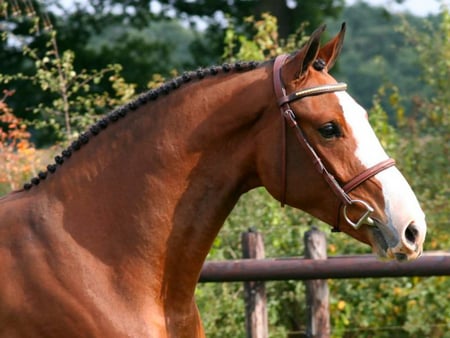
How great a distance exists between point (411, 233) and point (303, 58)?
0.75 m

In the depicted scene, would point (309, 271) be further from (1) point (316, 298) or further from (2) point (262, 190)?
(2) point (262, 190)

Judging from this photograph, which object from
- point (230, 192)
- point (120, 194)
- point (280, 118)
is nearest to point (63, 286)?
point (120, 194)

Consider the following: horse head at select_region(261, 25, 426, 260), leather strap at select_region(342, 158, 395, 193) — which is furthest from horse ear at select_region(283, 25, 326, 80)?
leather strap at select_region(342, 158, 395, 193)

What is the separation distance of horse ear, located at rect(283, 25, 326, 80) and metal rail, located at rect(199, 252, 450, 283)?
2589 millimetres

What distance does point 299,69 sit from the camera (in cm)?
360

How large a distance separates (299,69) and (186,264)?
0.84m

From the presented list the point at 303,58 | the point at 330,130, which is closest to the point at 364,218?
the point at 330,130

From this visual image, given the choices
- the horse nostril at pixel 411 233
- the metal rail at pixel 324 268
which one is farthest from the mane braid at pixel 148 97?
the metal rail at pixel 324 268

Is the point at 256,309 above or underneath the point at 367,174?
underneath

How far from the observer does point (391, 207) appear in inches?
134

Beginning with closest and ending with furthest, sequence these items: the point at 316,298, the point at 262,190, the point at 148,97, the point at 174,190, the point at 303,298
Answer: the point at 174,190, the point at 148,97, the point at 316,298, the point at 303,298, the point at 262,190

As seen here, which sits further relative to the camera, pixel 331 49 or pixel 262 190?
pixel 262 190

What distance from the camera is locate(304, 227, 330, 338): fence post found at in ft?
20.8

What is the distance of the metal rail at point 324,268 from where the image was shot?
5.97 metres
